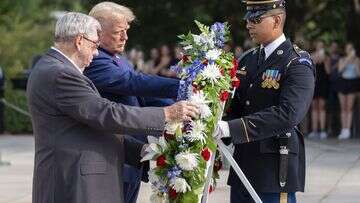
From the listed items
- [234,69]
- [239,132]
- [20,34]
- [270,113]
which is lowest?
[20,34]

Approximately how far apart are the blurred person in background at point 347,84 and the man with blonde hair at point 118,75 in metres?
11.7

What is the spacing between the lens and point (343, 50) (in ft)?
61.9

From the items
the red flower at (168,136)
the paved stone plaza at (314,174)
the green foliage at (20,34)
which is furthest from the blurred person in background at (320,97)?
the red flower at (168,136)

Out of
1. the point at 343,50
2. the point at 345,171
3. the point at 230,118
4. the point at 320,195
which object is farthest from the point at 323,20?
the point at 230,118

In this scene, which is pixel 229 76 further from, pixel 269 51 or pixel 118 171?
pixel 118 171

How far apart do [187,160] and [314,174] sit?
7.59 meters

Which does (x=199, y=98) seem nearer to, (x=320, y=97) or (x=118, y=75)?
(x=118, y=75)

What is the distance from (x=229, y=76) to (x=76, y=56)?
0.93 m

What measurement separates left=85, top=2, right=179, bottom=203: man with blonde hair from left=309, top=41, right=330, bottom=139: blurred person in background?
11912mm

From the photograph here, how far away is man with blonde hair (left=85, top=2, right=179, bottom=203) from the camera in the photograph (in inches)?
218

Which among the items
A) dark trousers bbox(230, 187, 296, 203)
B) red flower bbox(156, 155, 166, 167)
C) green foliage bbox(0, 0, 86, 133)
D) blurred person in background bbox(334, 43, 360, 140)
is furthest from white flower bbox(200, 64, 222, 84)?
green foliage bbox(0, 0, 86, 133)

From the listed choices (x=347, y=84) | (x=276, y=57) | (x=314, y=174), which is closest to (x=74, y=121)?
(x=276, y=57)

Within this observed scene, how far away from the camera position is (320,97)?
17.5 m

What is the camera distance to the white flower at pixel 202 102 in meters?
4.93
